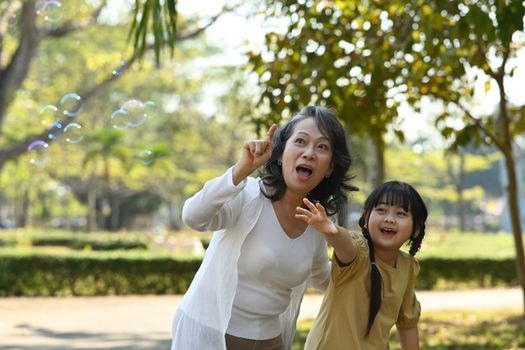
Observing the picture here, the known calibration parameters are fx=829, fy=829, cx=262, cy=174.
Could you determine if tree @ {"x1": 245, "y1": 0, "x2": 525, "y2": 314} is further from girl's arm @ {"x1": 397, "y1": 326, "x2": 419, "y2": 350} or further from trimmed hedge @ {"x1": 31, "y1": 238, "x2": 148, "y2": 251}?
trimmed hedge @ {"x1": 31, "y1": 238, "x2": 148, "y2": 251}

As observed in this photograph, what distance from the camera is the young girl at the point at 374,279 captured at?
2.98m

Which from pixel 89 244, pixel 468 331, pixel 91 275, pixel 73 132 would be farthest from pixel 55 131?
pixel 89 244

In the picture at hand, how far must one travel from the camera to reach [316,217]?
2.73 m

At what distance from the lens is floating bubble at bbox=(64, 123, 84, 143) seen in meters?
6.37

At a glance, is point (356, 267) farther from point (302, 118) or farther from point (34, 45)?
point (34, 45)

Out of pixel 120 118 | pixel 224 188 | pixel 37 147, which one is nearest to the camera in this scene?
pixel 224 188

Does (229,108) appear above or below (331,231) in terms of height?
above

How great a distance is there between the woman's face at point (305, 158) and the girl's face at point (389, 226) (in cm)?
32

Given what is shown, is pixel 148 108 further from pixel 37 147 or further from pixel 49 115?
pixel 37 147

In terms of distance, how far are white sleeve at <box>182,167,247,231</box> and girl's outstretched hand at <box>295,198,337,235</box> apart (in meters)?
0.23

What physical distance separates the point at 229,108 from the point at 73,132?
2308cm

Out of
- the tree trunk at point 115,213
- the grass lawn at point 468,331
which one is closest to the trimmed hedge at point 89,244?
the grass lawn at point 468,331

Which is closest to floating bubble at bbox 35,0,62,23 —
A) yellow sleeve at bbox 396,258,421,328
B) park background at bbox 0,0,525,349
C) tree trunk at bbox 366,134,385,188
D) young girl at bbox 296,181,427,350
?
park background at bbox 0,0,525,349

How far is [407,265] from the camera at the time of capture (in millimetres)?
3244
